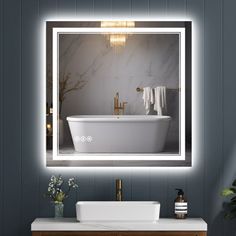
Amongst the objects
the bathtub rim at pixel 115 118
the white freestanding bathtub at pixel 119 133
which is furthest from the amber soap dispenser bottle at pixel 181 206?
the bathtub rim at pixel 115 118

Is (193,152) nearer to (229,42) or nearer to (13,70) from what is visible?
(229,42)

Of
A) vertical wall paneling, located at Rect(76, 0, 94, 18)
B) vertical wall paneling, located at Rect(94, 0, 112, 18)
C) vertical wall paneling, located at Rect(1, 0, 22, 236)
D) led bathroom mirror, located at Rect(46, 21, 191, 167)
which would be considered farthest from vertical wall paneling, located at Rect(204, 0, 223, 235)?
vertical wall paneling, located at Rect(1, 0, 22, 236)

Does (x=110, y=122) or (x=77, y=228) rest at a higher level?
(x=110, y=122)

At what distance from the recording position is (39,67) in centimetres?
470

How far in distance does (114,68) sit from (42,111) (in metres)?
0.62

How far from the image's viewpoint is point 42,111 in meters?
4.70

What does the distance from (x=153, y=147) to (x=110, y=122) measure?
37cm

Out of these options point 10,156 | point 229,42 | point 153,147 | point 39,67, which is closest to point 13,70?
point 39,67

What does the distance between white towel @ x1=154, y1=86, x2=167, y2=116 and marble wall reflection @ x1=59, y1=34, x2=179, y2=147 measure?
0.03 metres

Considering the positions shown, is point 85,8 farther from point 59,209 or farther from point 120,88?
point 59,209

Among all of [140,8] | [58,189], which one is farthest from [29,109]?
[140,8]

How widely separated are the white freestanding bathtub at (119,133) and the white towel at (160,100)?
0.19ft

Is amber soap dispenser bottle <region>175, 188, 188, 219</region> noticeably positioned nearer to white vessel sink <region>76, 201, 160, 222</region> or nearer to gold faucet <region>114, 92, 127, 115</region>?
white vessel sink <region>76, 201, 160, 222</region>

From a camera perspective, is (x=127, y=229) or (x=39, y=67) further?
(x=39, y=67)
